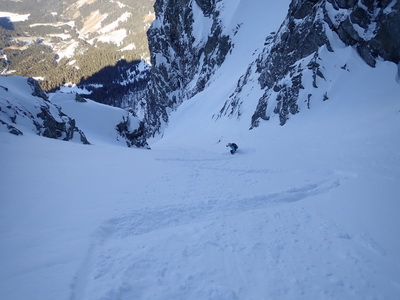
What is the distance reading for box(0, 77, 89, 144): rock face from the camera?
1628 centimetres

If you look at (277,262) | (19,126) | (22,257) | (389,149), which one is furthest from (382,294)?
(19,126)

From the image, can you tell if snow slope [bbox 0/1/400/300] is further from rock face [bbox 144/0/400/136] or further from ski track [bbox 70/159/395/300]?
rock face [bbox 144/0/400/136]

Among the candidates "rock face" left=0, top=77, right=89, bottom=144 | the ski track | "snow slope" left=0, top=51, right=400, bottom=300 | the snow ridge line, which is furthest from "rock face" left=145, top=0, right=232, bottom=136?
the ski track

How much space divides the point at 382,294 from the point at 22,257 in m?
7.29

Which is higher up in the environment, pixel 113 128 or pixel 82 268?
pixel 113 128

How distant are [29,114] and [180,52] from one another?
59054 mm

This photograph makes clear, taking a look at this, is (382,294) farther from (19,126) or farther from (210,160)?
(19,126)

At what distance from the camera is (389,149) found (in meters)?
10.4

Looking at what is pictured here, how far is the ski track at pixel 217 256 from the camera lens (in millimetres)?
4586

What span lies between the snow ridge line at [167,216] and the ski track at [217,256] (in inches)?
1.0

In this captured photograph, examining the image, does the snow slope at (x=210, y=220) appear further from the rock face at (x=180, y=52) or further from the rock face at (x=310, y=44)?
the rock face at (x=180, y=52)

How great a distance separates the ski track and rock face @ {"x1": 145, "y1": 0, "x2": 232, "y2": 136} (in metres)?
49.5

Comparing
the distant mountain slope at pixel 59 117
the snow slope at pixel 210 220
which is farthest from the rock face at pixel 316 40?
the distant mountain slope at pixel 59 117

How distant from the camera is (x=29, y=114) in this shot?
61.1 feet
